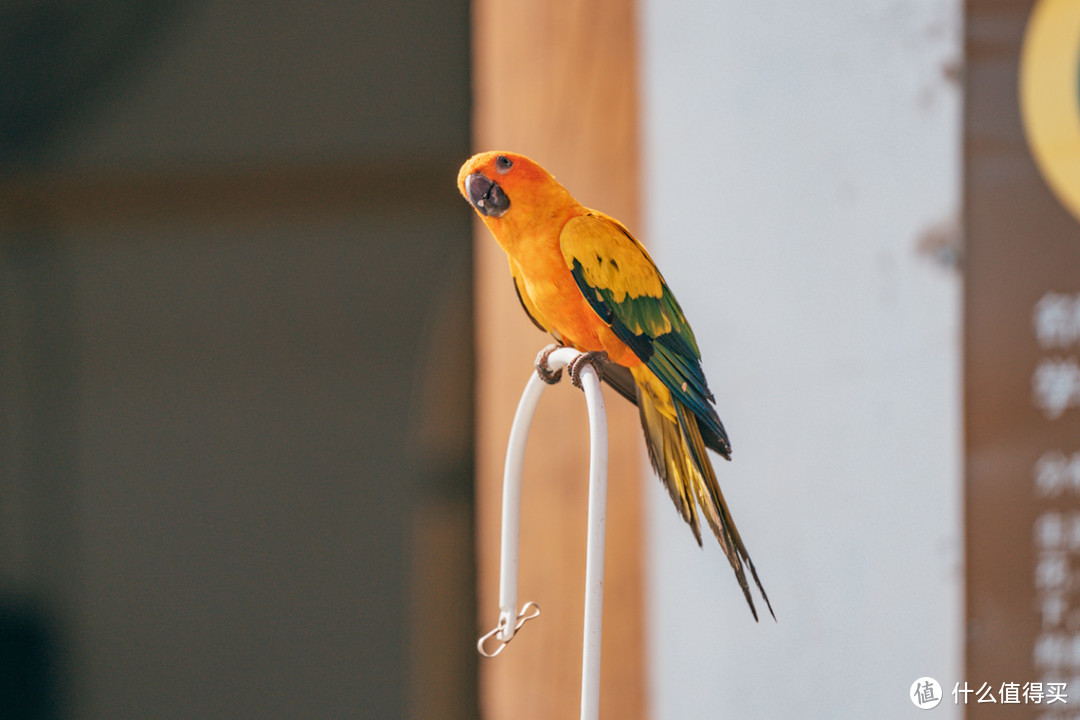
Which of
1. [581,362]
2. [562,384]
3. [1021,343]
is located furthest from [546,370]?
[1021,343]

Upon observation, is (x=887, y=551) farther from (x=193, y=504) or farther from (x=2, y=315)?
(x=2, y=315)

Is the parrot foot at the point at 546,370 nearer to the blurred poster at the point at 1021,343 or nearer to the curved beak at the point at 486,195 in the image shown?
the curved beak at the point at 486,195

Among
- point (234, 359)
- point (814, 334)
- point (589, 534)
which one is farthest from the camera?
point (234, 359)

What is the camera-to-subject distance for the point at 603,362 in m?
0.44

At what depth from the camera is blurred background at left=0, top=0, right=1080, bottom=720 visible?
0.64 m

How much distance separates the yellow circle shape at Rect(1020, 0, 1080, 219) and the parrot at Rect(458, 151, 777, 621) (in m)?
0.44

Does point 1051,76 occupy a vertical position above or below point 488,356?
above

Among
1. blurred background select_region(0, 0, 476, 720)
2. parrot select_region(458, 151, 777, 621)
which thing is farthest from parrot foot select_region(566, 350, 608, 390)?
blurred background select_region(0, 0, 476, 720)

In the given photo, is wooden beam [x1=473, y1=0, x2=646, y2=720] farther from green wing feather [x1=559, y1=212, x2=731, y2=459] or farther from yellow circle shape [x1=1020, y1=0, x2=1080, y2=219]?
yellow circle shape [x1=1020, y1=0, x2=1080, y2=219]

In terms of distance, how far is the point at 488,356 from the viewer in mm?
719

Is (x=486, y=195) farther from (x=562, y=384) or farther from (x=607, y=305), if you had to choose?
(x=562, y=384)

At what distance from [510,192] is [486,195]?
0.01m

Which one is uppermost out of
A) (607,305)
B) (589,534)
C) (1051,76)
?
Result: (1051,76)

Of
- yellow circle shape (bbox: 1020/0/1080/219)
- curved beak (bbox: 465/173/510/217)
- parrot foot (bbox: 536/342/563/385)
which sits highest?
yellow circle shape (bbox: 1020/0/1080/219)
